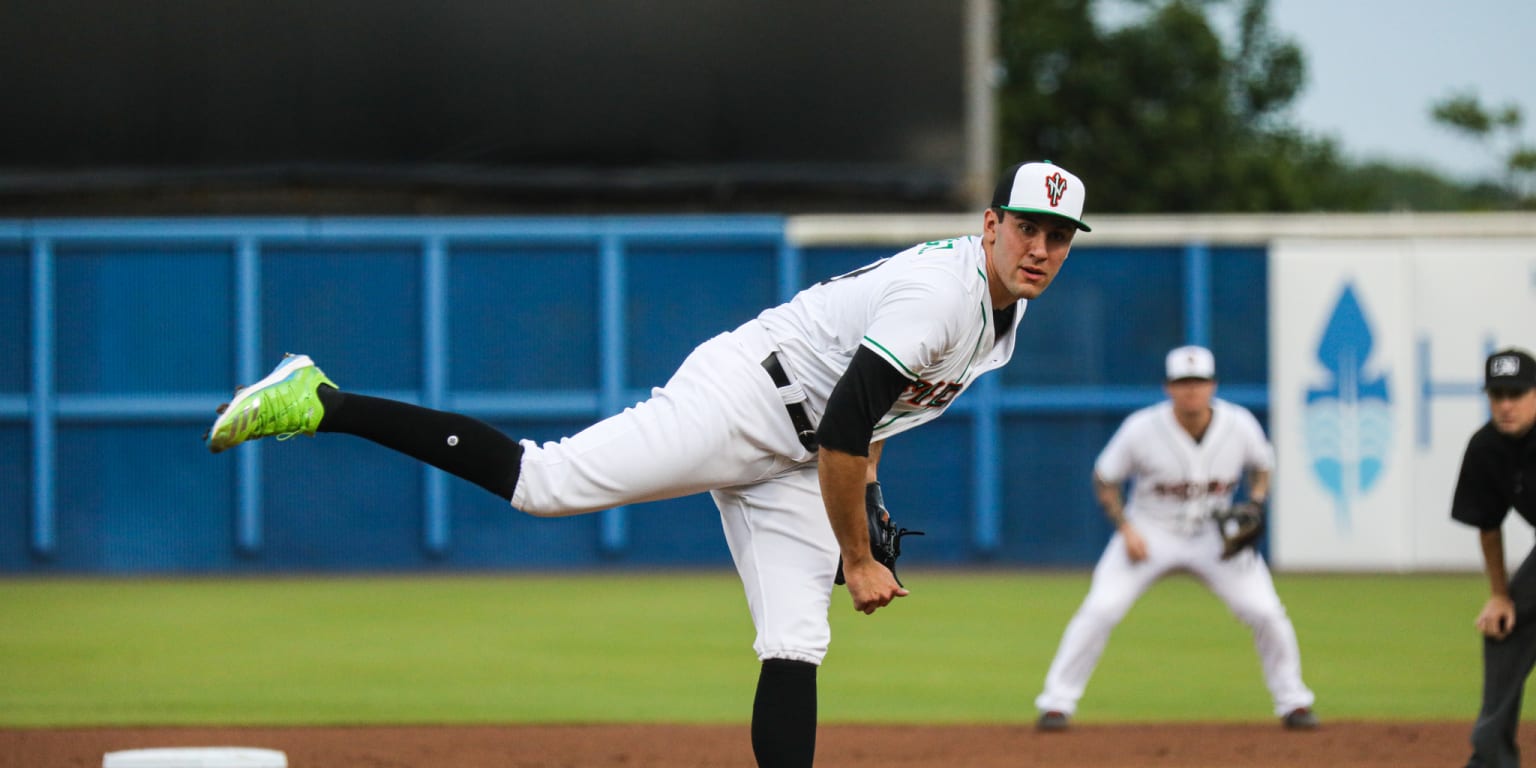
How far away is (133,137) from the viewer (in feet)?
55.1

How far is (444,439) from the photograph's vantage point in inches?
193

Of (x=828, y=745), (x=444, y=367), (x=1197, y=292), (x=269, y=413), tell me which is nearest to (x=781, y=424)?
(x=269, y=413)

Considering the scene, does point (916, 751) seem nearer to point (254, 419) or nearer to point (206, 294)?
point (254, 419)

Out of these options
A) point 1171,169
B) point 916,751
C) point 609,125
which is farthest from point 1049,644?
point 1171,169

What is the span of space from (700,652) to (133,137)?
→ 937 cm

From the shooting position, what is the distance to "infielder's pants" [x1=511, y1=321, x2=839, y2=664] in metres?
4.91

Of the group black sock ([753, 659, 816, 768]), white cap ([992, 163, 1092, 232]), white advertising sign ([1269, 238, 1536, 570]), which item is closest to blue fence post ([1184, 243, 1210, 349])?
white advertising sign ([1269, 238, 1536, 570])

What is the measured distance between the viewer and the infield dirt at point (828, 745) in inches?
270

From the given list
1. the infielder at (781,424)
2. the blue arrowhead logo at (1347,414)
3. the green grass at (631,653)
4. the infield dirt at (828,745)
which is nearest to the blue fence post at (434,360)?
the green grass at (631,653)

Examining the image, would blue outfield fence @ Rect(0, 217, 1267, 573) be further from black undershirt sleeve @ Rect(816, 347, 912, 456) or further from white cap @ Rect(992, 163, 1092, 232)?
black undershirt sleeve @ Rect(816, 347, 912, 456)

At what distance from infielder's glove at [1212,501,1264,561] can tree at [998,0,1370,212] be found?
27.3m

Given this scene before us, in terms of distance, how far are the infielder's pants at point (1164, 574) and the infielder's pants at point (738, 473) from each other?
2985mm

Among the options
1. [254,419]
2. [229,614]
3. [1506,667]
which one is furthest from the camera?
[229,614]

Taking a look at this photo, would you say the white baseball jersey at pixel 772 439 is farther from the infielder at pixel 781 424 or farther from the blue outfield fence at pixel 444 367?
the blue outfield fence at pixel 444 367
